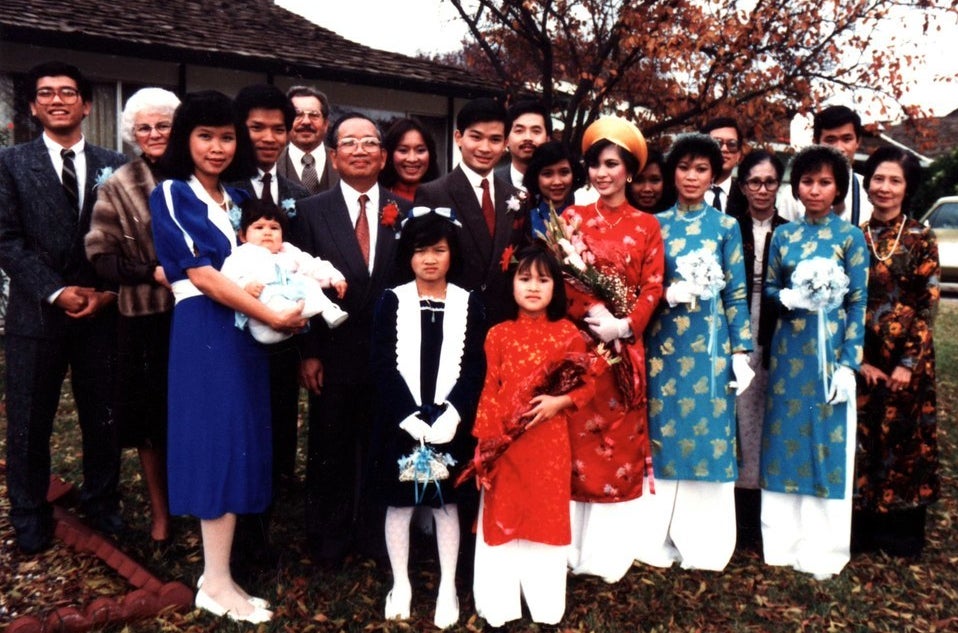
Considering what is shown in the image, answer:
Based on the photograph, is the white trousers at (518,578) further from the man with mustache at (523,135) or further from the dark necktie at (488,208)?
the man with mustache at (523,135)

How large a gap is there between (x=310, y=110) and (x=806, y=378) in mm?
3455

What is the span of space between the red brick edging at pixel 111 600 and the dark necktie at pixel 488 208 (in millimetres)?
→ 2218

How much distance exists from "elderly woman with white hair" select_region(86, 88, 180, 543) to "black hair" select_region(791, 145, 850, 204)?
10.3 ft

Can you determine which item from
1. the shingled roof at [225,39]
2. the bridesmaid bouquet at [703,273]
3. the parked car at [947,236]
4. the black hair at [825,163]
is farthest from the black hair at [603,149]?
the parked car at [947,236]

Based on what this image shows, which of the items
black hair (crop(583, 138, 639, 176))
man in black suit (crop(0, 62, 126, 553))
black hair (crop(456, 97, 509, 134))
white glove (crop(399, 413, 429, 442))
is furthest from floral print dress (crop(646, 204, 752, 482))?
man in black suit (crop(0, 62, 126, 553))

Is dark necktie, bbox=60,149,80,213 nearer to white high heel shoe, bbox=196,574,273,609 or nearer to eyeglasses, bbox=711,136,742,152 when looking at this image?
white high heel shoe, bbox=196,574,273,609

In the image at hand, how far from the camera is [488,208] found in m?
4.12

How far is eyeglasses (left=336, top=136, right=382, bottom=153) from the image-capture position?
398cm

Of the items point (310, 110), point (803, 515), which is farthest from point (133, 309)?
point (803, 515)

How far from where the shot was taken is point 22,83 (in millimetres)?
10062

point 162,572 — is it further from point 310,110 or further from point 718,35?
point 718,35

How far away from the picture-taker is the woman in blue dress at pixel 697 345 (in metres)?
4.01

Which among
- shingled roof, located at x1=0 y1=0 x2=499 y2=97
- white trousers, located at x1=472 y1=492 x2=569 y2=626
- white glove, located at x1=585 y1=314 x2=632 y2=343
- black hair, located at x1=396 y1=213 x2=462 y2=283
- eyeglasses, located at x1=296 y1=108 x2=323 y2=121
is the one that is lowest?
white trousers, located at x1=472 y1=492 x2=569 y2=626

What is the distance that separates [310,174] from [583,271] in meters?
2.48
